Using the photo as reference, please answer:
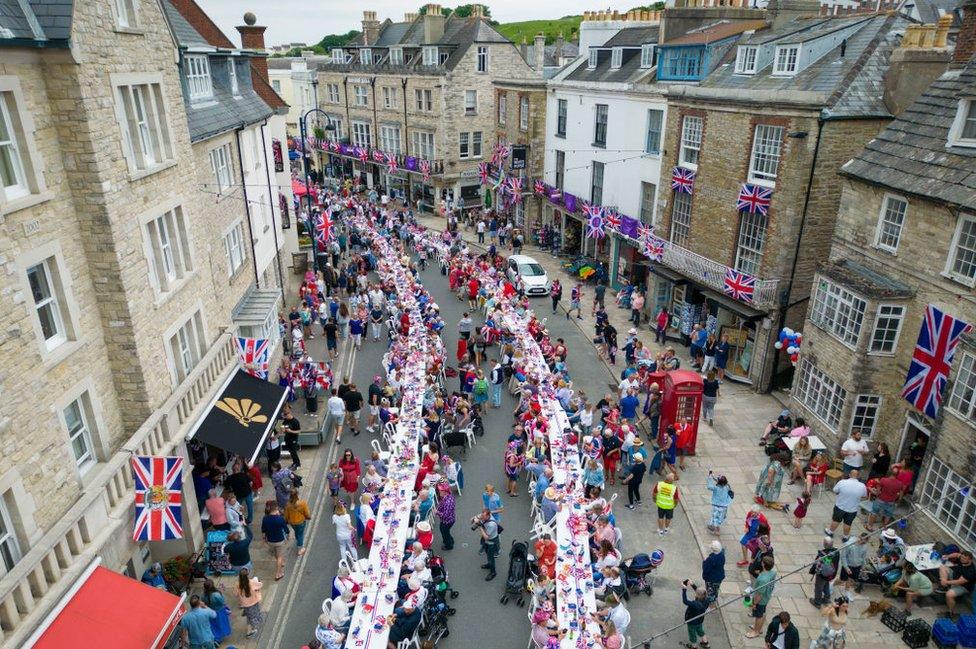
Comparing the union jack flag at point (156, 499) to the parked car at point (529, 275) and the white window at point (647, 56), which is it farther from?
the white window at point (647, 56)

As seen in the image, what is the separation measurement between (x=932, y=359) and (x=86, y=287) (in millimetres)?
17787

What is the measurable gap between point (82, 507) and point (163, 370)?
132 inches

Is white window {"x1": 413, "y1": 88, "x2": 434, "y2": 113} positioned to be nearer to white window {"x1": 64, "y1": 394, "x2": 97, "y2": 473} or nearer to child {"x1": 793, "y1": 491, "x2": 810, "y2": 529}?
child {"x1": 793, "y1": 491, "x2": 810, "y2": 529}

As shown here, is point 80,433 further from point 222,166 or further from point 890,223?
point 890,223

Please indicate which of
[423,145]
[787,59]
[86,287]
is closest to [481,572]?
[86,287]

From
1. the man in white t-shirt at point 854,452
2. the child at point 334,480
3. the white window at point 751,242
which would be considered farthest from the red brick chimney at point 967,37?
the child at point 334,480

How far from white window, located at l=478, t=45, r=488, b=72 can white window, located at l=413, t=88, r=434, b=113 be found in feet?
13.2

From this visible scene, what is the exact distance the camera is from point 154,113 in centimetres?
1267

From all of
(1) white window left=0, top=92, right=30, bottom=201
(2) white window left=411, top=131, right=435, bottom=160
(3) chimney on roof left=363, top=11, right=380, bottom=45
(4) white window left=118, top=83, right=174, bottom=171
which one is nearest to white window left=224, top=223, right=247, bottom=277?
(4) white window left=118, top=83, right=174, bottom=171

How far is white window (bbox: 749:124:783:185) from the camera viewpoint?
2053 centimetres

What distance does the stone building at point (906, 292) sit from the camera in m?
13.4

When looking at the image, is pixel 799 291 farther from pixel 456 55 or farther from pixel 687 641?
pixel 456 55

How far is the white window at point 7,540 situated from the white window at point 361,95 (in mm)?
49666

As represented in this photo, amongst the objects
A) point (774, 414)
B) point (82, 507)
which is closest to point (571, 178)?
point (774, 414)
